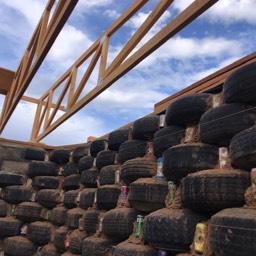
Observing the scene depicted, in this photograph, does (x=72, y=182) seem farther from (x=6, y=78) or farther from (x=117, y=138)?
(x=6, y=78)

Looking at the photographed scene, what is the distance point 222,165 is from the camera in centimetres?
241

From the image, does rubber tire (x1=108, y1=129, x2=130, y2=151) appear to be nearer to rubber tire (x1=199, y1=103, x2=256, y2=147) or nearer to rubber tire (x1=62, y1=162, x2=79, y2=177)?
rubber tire (x1=62, y1=162, x2=79, y2=177)

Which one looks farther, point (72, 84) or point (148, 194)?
point (72, 84)

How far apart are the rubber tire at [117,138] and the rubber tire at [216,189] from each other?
161 centimetres

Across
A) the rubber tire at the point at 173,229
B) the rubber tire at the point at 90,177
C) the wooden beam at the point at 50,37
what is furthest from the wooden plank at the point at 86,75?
the rubber tire at the point at 173,229

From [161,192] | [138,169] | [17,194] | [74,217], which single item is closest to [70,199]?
[74,217]

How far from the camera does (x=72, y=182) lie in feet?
15.7

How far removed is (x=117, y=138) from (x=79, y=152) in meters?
1.19

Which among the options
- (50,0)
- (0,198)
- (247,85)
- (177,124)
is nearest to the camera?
(247,85)

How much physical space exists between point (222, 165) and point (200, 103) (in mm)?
599

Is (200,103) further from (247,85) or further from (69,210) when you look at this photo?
(69,210)

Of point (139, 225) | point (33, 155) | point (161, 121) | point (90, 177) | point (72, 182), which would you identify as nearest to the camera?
point (139, 225)

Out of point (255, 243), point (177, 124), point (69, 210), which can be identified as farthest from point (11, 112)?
point (255, 243)

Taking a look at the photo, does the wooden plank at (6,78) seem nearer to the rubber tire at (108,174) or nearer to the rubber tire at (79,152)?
the rubber tire at (79,152)
